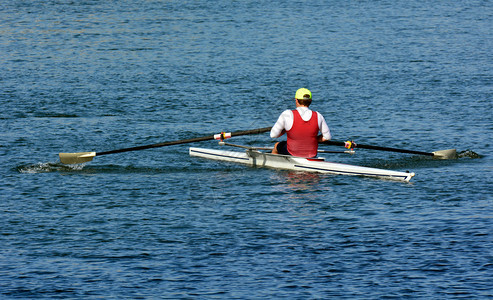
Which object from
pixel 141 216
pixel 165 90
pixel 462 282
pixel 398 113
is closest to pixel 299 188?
pixel 141 216

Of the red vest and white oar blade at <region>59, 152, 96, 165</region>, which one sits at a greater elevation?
the red vest

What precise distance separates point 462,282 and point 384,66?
24.4 meters

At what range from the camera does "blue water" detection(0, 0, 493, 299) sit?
1209cm

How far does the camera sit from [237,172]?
19.1 metres

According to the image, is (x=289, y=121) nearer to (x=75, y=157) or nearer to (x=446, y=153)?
(x=446, y=153)

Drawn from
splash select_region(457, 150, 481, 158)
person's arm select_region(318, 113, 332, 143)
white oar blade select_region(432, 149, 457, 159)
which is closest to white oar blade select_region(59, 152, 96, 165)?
person's arm select_region(318, 113, 332, 143)

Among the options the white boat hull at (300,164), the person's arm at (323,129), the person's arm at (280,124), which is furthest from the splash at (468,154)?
the person's arm at (280,124)

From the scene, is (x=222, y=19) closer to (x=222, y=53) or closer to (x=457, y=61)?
(x=222, y=53)

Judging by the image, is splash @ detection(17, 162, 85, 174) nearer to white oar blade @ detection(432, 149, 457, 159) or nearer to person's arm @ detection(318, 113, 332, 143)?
person's arm @ detection(318, 113, 332, 143)

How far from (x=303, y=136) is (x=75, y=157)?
5.42 meters

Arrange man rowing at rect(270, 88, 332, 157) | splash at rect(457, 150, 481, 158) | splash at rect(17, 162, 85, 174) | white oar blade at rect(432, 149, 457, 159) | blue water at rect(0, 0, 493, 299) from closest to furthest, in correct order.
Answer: blue water at rect(0, 0, 493, 299), man rowing at rect(270, 88, 332, 157), splash at rect(17, 162, 85, 174), white oar blade at rect(432, 149, 457, 159), splash at rect(457, 150, 481, 158)

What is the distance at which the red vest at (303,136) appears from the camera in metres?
17.9

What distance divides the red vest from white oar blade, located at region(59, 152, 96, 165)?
4.79 m

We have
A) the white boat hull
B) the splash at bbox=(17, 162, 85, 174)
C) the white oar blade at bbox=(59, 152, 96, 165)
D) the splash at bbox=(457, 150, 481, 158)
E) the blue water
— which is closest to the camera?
the blue water
